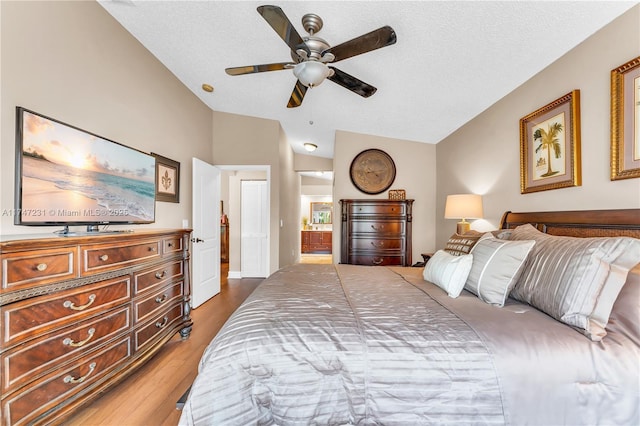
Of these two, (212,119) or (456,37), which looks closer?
(456,37)

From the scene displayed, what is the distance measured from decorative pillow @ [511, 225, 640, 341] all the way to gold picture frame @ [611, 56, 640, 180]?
22.8 inches

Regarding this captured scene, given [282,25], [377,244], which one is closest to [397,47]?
[282,25]

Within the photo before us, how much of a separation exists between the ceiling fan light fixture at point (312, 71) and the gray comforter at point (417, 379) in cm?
162

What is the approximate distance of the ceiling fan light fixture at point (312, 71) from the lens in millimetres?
1755

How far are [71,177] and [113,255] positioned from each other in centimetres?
66

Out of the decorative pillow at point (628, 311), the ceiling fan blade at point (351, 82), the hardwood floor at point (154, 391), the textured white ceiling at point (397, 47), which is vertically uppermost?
the textured white ceiling at point (397, 47)

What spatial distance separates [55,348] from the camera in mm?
1373

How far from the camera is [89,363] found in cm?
154

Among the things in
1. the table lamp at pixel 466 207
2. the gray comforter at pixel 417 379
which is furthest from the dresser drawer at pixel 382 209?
the gray comforter at pixel 417 379

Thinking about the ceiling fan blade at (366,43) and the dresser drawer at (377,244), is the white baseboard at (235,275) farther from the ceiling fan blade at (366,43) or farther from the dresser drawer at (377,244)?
the ceiling fan blade at (366,43)

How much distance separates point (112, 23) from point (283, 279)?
2.67 m

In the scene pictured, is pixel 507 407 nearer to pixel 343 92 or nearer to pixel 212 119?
pixel 343 92

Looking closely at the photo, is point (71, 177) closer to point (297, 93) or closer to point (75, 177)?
point (75, 177)

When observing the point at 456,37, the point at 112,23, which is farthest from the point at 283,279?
the point at 112,23
